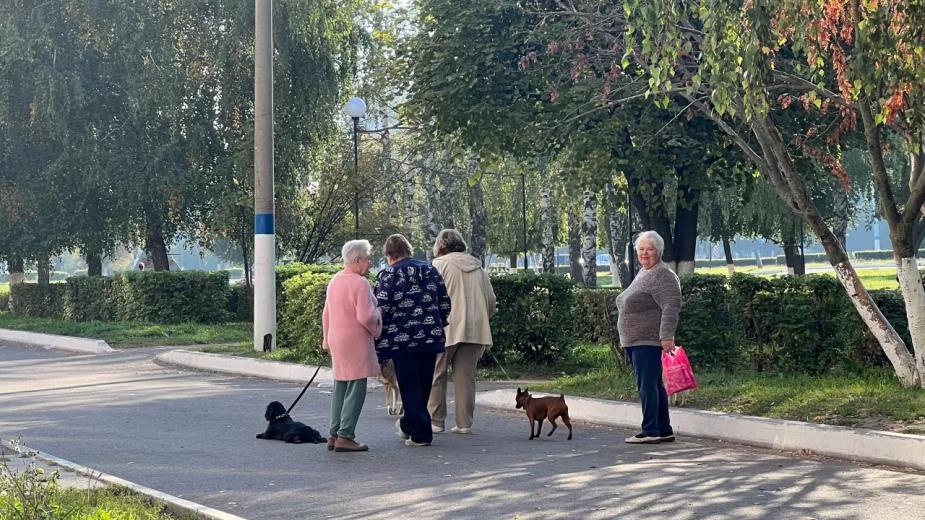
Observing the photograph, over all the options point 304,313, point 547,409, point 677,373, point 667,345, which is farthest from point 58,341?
point 667,345

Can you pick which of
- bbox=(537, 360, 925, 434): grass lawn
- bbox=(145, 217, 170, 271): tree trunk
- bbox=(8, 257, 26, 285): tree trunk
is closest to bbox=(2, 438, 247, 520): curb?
bbox=(537, 360, 925, 434): grass lawn

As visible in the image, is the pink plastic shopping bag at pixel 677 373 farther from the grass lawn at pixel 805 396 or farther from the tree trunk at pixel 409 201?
the tree trunk at pixel 409 201

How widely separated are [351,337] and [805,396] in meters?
3.99

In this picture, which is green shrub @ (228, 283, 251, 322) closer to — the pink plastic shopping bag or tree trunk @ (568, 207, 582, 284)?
tree trunk @ (568, 207, 582, 284)

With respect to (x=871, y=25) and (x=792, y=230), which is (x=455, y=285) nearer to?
(x=871, y=25)

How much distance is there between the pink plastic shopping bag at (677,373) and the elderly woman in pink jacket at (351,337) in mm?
2434

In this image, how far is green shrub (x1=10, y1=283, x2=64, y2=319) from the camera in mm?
35625

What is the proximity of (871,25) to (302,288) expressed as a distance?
36.1 feet

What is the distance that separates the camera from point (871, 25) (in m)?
10.7

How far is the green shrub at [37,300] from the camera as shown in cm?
3562

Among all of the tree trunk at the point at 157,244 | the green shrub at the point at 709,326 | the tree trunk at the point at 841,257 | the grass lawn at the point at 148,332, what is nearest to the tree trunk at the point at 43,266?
the tree trunk at the point at 157,244

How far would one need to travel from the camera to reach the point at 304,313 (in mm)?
19688

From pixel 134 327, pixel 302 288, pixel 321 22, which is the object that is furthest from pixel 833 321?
pixel 321 22

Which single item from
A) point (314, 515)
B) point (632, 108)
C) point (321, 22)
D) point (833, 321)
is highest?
point (321, 22)
